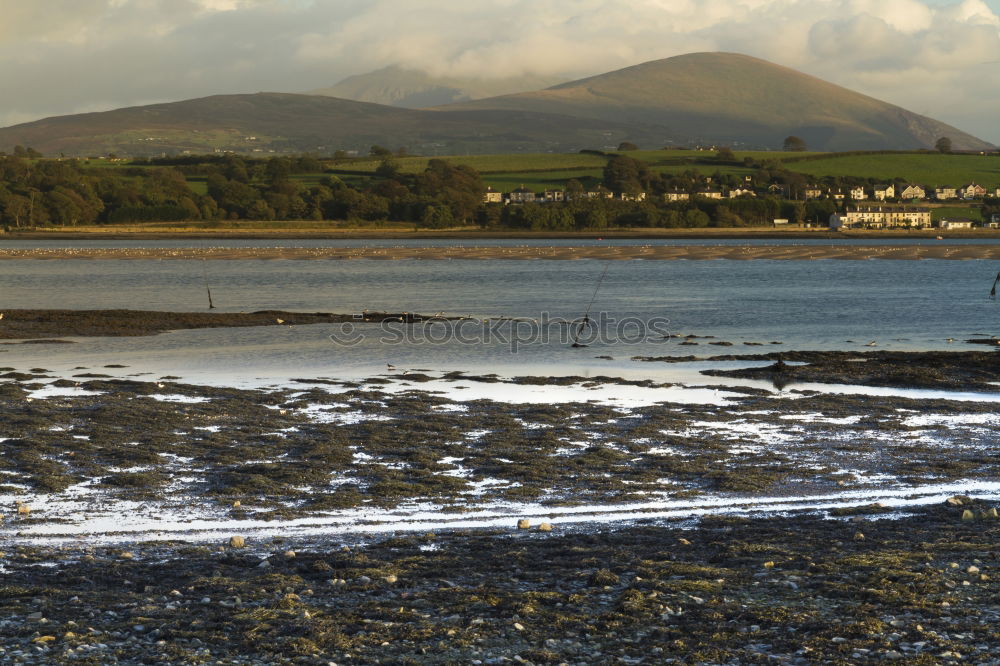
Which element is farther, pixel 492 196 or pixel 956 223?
pixel 492 196

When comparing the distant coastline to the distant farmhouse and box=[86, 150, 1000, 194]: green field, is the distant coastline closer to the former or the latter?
the distant farmhouse

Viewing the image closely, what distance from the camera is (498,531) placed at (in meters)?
11.4

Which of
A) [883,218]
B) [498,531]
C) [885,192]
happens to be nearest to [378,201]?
[883,218]

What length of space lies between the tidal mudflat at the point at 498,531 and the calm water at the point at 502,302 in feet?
27.2

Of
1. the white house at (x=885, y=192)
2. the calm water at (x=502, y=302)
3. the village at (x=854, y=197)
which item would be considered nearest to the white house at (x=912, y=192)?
the village at (x=854, y=197)

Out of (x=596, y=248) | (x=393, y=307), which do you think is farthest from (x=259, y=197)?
(x=393, y=307)

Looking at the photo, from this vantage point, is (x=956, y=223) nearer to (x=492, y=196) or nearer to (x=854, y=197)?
(x=854, y=197)

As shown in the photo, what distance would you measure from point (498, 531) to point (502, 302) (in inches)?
1583

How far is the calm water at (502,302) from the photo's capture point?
2919 cm

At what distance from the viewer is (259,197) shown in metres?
164

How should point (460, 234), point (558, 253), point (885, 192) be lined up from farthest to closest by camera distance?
point (885, 192)
point (460, 234)
point (558, 253)

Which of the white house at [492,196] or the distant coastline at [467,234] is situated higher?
the white house at [492,196]

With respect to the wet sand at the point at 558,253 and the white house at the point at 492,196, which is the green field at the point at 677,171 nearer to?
the white house at the point at 492,196

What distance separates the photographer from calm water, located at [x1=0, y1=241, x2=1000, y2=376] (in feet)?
95.8
